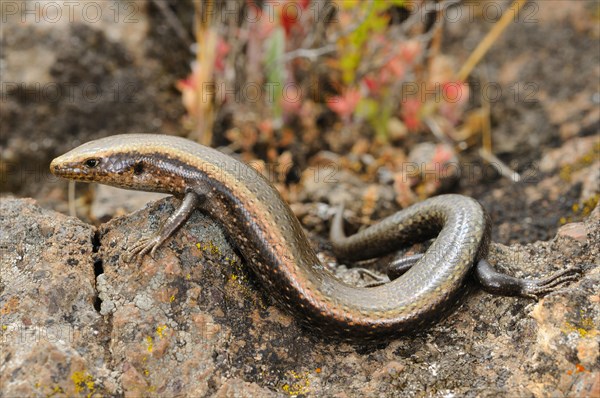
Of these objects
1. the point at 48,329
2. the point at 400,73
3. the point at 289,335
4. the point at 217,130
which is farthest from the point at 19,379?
the point at 400,73

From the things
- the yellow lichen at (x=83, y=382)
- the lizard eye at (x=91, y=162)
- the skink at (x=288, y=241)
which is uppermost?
the lizard eye at (x=91, y=162)

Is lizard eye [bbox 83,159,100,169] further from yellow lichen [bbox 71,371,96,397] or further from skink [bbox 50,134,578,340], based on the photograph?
yellow lichen [bbox 71,371,96,397]

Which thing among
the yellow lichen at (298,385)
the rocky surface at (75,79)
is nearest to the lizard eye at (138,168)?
the yellow lichen at (298,385)

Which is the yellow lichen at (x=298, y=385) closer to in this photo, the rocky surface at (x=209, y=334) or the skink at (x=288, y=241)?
the rocky surface at (x=209, y=334)

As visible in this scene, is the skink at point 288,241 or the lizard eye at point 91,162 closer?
the skink at point 288,241

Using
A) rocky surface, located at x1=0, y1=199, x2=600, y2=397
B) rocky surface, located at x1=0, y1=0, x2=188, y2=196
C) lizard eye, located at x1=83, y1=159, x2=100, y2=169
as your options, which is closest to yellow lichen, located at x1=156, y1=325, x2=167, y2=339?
rocky surface, located at x1=0, y1=199, x2=600, y2=397

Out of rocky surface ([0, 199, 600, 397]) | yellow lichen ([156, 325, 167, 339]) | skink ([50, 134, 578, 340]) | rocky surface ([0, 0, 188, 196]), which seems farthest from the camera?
rocky surface ([0, 0, 188, 196])
